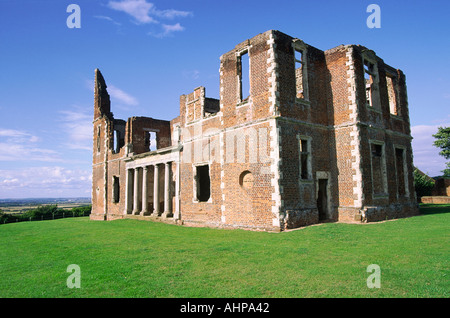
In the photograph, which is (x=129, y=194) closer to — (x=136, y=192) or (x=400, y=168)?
(x=136, y=192)

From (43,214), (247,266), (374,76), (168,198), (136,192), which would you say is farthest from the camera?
(43,214)

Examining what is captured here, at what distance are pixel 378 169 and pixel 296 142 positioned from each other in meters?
5.55

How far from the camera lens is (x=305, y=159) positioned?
1480 centimetres

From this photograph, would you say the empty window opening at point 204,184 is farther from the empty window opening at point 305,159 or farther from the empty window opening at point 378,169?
the empty window opening at point 378,169

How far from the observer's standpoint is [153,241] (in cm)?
1148

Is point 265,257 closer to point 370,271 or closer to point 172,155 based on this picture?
point 370,271

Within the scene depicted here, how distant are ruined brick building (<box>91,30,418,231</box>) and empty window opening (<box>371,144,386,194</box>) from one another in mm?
55

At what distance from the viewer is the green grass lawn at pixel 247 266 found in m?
5.51

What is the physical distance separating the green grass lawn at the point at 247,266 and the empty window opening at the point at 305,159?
12.1ft

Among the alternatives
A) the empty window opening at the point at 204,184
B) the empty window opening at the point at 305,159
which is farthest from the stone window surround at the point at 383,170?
the empty window opening at the point at 204,184

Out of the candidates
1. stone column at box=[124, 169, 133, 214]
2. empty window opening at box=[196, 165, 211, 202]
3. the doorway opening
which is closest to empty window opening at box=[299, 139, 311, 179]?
the doorway opening

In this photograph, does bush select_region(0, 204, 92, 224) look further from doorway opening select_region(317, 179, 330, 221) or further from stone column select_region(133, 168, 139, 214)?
doorway opening select_region(317, 179, 330, 221)

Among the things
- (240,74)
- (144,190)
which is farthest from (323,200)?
(144,190)
